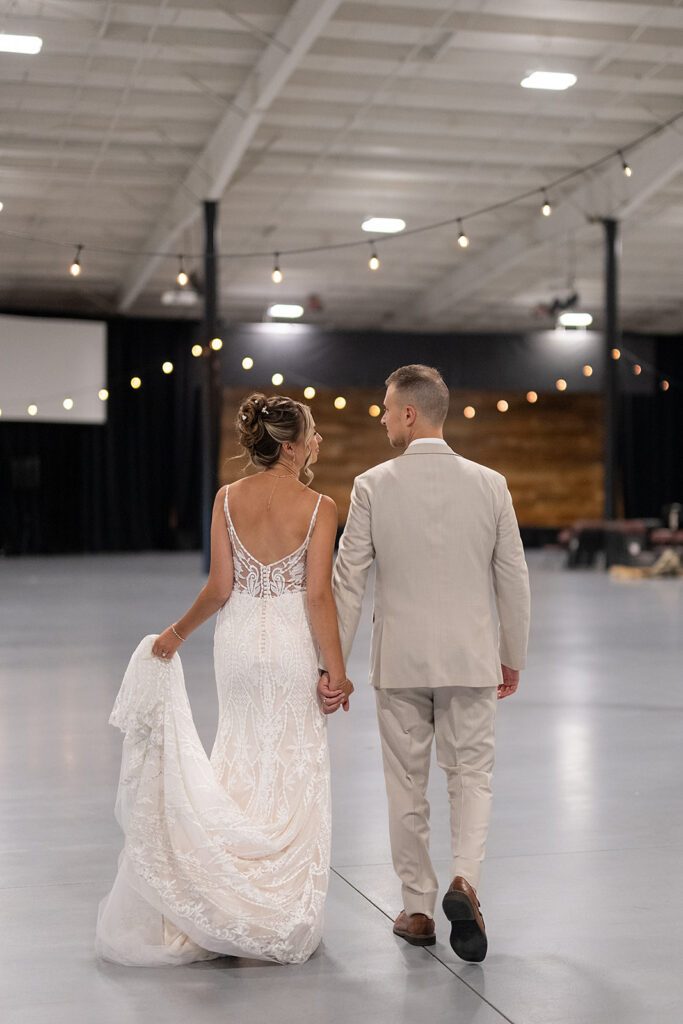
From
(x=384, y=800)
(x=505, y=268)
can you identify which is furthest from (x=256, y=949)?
(x=505, y=268)

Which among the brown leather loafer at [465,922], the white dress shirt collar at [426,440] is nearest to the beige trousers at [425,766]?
the brown leather loafer at [465,922]

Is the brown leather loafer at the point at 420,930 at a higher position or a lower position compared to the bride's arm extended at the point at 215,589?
lower

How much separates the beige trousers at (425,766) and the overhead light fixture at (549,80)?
29.6ft

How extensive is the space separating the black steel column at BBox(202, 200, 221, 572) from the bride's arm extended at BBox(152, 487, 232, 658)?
10.9 m

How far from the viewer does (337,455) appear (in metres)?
21.7

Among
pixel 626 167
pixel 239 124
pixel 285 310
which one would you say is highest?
pixel 239 124

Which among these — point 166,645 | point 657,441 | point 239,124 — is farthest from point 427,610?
point 657,441

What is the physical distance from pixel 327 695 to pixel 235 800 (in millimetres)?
311

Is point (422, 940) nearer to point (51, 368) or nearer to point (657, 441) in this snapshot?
point (51, 368)

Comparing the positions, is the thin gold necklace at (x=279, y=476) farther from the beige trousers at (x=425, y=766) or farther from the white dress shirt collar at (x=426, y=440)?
the beige trousers at (x=425, y=766)

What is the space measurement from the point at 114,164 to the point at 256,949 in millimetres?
11719

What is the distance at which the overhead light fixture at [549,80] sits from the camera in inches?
420

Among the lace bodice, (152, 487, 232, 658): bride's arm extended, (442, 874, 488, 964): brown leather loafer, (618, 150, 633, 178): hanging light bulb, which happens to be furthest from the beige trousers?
(618, 150, 633, 178): hanging light bulb

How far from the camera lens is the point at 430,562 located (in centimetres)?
270
